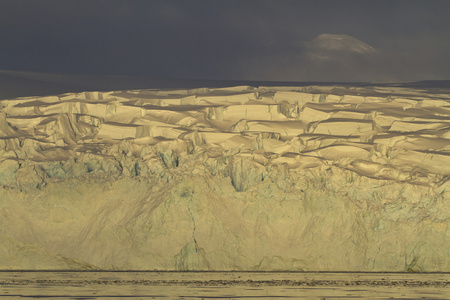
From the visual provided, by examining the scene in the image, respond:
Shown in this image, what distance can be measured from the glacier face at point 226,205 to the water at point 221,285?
970 mm

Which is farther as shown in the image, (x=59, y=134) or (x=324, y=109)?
(x=324, y=109)

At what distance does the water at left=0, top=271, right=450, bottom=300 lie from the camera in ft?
86.0

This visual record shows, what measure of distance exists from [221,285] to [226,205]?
5843 millimetres

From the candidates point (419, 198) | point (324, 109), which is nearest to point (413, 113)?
point (324, 109)

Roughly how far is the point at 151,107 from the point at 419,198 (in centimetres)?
1782

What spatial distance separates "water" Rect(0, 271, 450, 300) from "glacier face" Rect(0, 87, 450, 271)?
3.18 ft

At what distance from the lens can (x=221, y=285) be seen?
94.5ft

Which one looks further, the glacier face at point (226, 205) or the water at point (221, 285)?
the glacier face at point (226, 205)

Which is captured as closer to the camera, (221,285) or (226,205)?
(221,285)

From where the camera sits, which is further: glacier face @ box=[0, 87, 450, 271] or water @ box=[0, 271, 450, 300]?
glacier face @ box=[0, 87, 450, 271]

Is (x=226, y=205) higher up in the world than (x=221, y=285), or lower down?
higher up

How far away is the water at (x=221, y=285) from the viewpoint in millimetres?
26219

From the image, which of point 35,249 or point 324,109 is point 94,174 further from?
point 324,109

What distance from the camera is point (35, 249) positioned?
34031 mm
